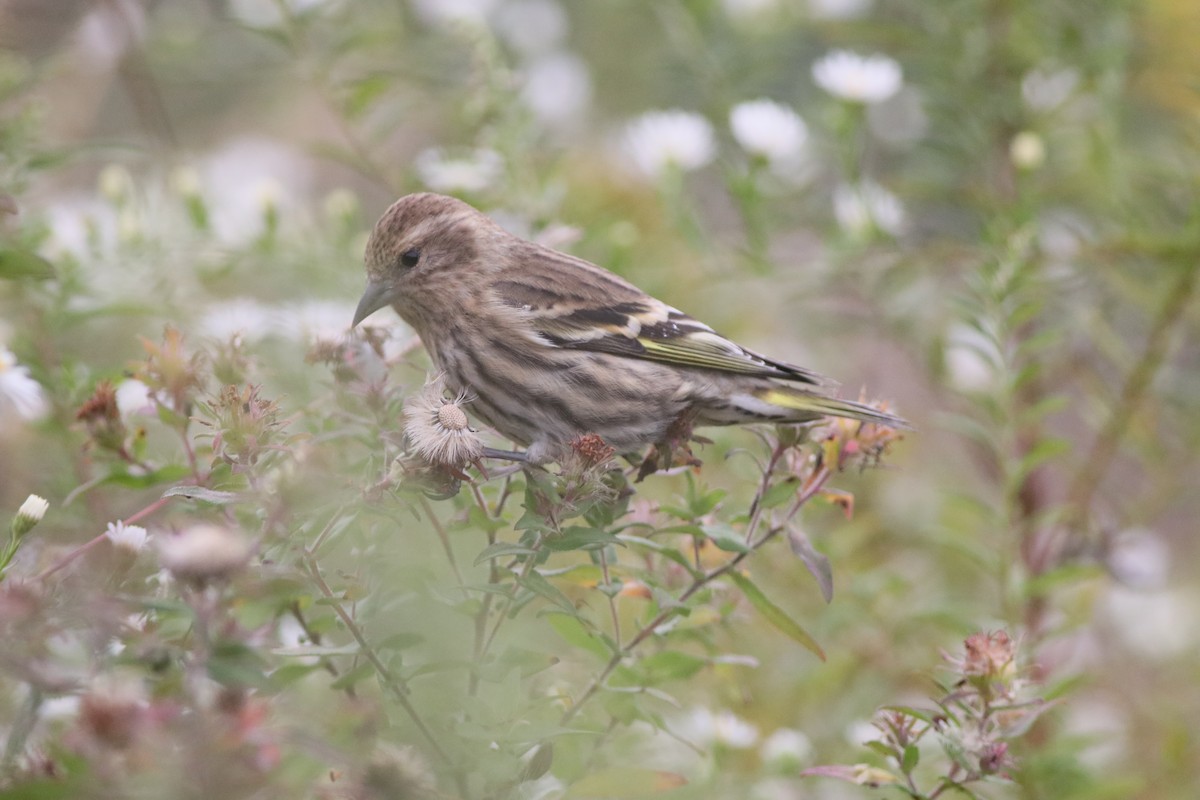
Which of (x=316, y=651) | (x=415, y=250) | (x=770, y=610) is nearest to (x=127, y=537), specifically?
(x=316, y=651)

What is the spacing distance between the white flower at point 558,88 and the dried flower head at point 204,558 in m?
3.79

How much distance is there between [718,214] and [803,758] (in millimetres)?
4378

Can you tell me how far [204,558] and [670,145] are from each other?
2826 millimetres

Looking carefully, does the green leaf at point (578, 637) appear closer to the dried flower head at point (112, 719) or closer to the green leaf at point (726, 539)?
the green leaf at point (726, 539)

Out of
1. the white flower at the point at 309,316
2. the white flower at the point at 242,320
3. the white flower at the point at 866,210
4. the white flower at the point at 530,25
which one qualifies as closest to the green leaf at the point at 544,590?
the white flower at the point at 309,316

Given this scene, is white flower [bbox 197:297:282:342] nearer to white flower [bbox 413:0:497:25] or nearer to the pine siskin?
the pine siskin

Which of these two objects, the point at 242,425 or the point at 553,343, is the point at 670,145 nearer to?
the point at 553,343

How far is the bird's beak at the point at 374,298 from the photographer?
273cm

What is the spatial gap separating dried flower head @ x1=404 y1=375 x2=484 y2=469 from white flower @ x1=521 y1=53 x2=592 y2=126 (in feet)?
10.7

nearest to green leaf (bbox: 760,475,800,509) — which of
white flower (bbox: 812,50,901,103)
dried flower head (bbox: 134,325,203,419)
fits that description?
dried flower head (bbox: 134,325,203,419)

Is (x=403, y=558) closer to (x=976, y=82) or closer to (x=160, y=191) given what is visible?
(x=160, y=191)

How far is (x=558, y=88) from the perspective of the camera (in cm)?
510

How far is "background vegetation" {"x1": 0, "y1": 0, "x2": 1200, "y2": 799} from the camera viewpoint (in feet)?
5.21

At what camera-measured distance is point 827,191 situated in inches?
181
